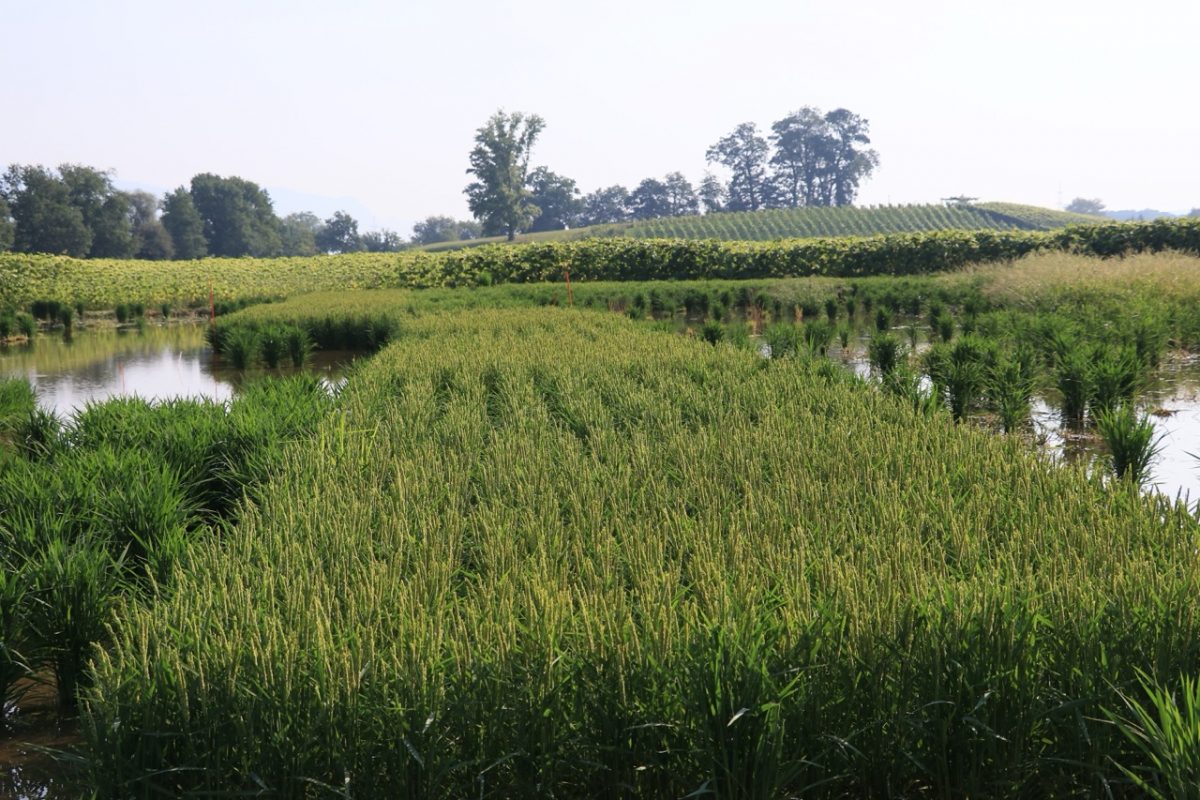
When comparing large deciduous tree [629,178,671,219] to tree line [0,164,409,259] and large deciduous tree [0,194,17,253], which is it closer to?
tree line [0,164,409,259]

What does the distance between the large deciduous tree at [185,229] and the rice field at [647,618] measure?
227 ft

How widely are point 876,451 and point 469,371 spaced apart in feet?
14.6

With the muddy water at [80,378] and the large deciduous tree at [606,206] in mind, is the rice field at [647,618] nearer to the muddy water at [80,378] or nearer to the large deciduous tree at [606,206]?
the muddy water at [80,378]

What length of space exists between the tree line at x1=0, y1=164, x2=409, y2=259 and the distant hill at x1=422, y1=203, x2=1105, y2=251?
840 inches

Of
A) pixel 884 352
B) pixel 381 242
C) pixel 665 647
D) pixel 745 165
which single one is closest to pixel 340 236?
pixel 381 242

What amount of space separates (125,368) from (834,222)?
59.6 meters

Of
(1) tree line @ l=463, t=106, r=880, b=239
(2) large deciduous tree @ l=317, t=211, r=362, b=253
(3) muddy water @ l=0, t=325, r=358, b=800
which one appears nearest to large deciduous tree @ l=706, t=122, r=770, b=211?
(1) tree line @ l=463, t=106, r=880, b=239

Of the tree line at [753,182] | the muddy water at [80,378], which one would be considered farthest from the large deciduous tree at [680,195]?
the muddy water at [80,378]

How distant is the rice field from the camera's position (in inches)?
91.6

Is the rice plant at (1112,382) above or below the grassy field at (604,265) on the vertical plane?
below

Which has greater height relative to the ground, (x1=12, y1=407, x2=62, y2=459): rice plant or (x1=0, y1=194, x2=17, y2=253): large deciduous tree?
(x1=0, y1=194, x2=17, y2=253): large deciduous tree

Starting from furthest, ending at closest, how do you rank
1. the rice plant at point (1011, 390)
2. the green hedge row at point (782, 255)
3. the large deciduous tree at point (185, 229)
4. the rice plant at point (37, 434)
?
the large deciduous tree at point (185, 229) → the green hedge row at point (782, 255) → the rice plant at point (1011, 390) → the rice plant at point (37, 434)

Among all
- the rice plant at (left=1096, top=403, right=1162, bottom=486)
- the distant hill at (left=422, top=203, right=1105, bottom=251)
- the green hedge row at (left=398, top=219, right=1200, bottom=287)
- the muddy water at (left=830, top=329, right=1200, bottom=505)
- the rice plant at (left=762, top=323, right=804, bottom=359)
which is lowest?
the muddy water at (left=830, top=329, right=1200, bottom=505)

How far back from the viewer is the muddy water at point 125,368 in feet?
40.3
